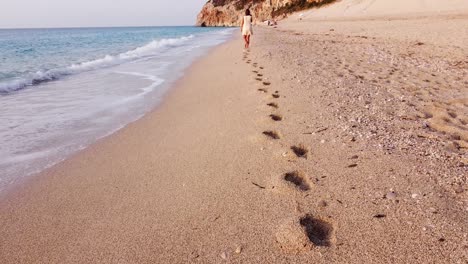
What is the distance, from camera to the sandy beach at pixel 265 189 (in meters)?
1.85

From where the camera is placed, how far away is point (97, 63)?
38.8ft

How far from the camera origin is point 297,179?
2596 mm

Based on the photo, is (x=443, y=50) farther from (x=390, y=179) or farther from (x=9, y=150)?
(x=9, y=150)

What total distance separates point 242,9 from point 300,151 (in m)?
87.7

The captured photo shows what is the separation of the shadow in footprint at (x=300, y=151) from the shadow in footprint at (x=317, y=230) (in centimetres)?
94

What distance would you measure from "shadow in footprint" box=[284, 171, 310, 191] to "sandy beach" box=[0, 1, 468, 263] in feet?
0.04

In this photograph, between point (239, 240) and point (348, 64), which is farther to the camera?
point (348, 64)

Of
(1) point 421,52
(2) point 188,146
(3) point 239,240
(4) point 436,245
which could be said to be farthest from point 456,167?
(1) point 421,52

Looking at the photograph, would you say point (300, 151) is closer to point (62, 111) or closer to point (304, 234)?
point (304, 234)

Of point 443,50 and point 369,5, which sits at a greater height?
point 369,5

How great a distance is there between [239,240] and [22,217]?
153 cm

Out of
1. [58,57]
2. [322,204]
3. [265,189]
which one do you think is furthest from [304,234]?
[58,57]

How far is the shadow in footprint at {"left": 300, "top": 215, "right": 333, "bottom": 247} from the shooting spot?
73.2 inches

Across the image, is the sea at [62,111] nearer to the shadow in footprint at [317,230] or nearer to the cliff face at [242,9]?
the shadow in footprint at [317,230]
